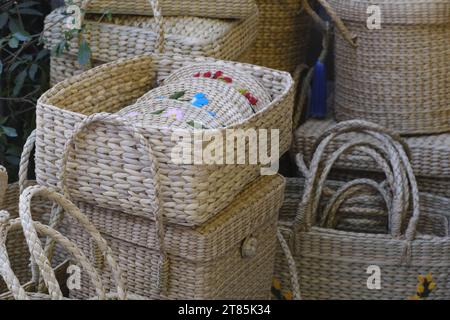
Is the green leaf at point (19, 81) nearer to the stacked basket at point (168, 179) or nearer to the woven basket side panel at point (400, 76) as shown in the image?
the stacked basket at point (168, 179)

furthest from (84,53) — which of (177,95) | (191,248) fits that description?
(191,248)

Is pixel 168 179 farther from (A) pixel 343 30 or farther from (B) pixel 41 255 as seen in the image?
(A) pixel 343 30

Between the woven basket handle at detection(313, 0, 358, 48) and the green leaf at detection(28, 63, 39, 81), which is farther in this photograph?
the woven basket handle at detection(313, 0, 358, 48)

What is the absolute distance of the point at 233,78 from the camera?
96.1 inches

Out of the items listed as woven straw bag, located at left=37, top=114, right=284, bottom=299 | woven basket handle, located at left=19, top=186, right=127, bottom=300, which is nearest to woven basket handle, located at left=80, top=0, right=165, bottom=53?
woven straw bag, located at left=37, top=114, right=284, bottom=299

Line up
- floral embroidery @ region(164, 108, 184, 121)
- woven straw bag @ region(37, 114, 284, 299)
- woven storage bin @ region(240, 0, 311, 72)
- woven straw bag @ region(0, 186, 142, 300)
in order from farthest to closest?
woven storage bin @ region(240, 0, 311, 72) → floral embroidery @ region(164, 108, 184, 121) → woven straw bag @ region(37, 114, 284, 299) → woven straw bag @ region(0, 186, 142, 300)

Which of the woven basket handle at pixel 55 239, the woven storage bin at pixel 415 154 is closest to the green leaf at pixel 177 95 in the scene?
the woven basket handle at pixel 55 239

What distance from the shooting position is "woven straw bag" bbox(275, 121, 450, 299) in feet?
8.59

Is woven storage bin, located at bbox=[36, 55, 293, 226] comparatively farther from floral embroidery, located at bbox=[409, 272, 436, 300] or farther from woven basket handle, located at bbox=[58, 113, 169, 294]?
floral embroidery, located at bbox=[409, 272, 436, 300]

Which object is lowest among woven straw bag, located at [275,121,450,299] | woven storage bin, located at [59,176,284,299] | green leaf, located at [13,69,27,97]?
woven straw bag, located at [275,121,450,299]

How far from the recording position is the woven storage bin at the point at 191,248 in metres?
2.07

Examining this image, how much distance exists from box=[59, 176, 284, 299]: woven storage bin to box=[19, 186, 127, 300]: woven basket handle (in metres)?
0.15
